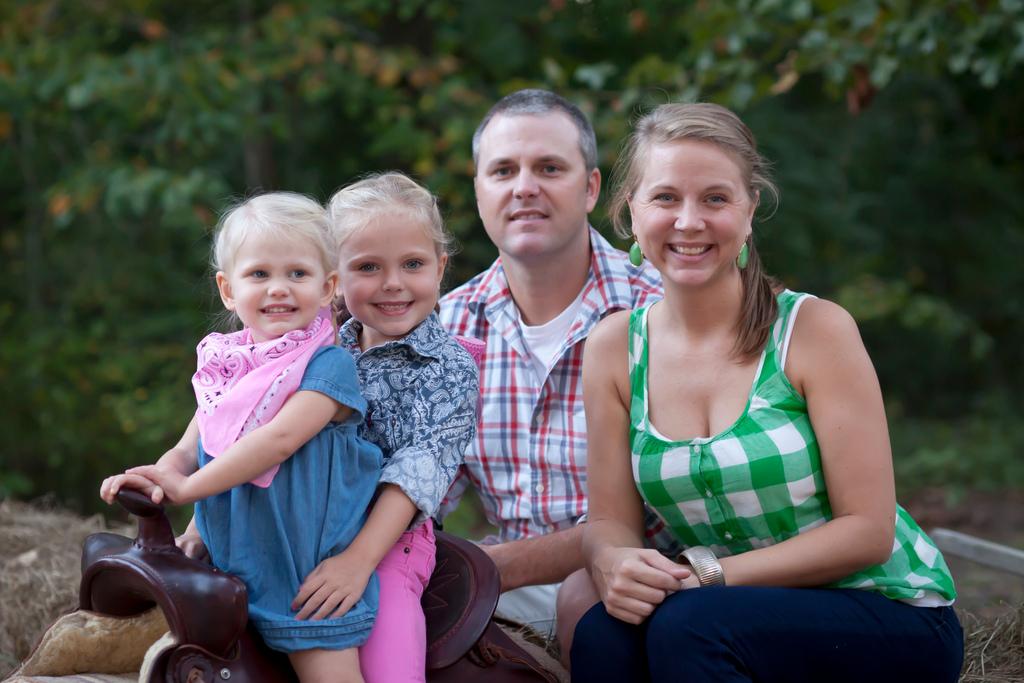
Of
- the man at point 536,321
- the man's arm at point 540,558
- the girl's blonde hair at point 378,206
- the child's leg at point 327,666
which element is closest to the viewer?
the child's leg at point 327,666

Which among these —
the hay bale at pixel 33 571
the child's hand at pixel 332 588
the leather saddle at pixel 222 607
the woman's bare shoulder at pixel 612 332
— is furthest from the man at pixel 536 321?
the hay bale at pixel 33 571

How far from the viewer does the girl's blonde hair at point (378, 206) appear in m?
1.76

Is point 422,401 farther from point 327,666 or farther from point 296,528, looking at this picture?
point 327,666

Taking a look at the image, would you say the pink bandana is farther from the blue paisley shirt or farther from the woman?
the woman

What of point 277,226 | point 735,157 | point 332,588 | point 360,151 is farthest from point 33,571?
point 360,151

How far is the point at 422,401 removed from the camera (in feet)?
5.79

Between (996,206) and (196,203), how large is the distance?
5537mm

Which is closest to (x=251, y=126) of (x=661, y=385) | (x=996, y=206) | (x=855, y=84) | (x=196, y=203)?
(x=196, y=203)

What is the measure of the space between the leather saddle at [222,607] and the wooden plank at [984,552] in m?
1.50

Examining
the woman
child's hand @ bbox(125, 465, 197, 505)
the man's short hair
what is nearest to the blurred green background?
the man's short hair

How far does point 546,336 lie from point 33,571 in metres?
1.62

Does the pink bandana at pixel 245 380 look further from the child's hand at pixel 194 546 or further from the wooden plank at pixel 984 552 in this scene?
the wooden plank at pixel 984 552

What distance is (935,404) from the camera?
717 cm

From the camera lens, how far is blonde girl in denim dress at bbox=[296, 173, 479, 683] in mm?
1666
